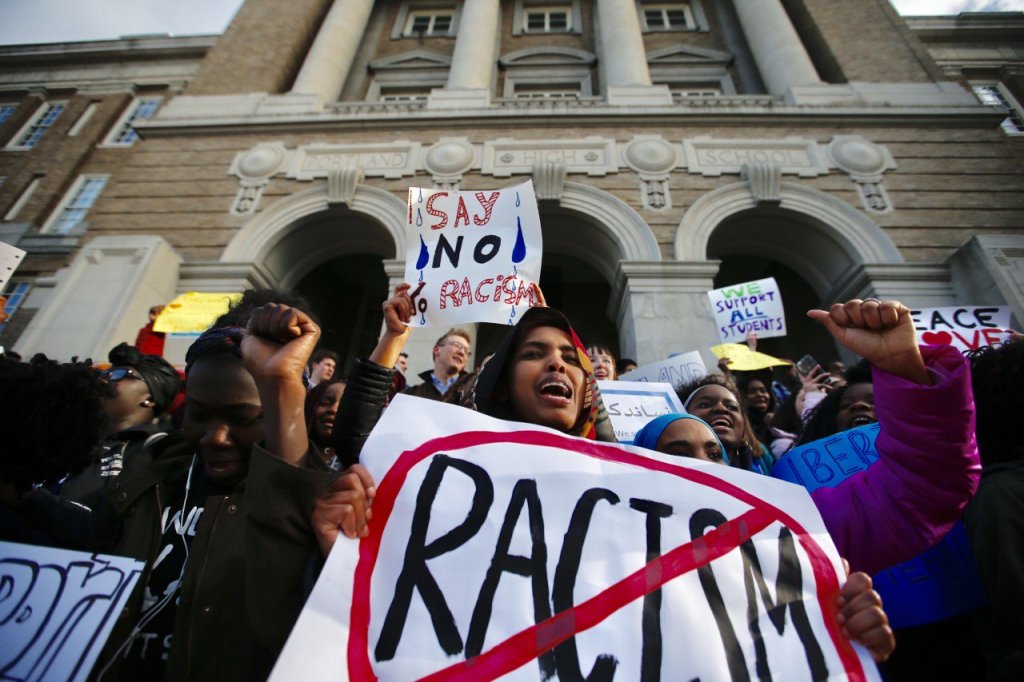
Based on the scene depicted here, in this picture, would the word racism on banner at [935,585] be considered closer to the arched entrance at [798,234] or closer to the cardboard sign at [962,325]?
the cardboard sign at [962,325]

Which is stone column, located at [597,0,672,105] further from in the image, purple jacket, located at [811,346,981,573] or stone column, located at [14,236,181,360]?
purple jacket, located at [811,346,981,573]

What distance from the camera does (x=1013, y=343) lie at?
1.99m

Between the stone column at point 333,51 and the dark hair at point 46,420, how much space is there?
11.5m

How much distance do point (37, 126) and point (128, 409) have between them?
826 inches

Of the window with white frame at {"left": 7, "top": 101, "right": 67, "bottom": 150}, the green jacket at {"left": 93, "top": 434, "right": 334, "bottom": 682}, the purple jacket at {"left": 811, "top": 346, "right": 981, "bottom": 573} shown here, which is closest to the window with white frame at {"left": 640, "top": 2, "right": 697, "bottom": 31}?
the purple jacket at {"left": 811, "top": 346, "right": 981, "bottom": 573}

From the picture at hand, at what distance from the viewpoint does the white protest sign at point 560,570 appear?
1054mm

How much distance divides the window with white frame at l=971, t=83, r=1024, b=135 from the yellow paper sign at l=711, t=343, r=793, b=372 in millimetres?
13701

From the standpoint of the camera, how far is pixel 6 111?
1719 centimetres

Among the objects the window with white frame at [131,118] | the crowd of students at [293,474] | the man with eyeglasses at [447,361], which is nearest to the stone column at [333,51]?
the window with white frame at [131,118]

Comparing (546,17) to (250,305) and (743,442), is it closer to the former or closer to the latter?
(743,442)

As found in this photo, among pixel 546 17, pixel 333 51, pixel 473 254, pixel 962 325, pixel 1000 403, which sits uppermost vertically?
pixel 546 17

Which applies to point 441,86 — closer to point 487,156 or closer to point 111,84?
point 487,156

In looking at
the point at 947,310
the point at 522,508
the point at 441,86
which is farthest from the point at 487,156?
the point at 522,508

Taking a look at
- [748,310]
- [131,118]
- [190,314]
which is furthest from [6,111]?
[748,310]
